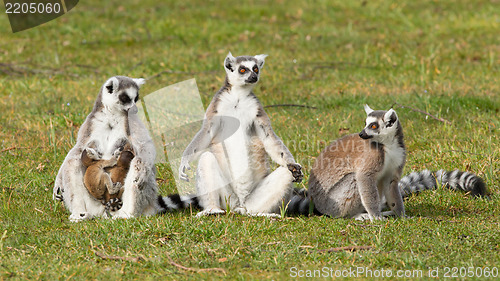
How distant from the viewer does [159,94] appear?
10086mm

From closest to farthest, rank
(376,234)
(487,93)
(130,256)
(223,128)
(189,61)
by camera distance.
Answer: (130,256), (376,234), (223,128), (487,93), (189,61)

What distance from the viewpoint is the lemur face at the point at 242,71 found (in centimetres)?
574

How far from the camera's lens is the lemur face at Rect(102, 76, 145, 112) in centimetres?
545

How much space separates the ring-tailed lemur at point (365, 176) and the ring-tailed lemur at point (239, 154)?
42 centimetres

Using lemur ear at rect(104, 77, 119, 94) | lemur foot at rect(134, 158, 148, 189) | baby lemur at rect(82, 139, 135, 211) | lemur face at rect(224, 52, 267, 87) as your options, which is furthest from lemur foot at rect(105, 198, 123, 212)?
lemur face at rect(224, 52, 267, 87)

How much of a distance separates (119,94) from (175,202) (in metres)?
1.23

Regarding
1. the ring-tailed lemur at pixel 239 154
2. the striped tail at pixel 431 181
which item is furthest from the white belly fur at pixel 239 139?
the striped tail at pixel 431 181

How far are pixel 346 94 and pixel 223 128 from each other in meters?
4.45

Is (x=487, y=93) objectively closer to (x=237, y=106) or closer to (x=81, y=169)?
(x=237, y=106)

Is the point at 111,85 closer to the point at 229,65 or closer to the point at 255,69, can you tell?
the point at 229,65

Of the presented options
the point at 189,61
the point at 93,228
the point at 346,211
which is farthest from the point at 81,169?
the point at 189,61

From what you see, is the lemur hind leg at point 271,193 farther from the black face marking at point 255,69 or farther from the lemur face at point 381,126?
the black face marking at point 255,69

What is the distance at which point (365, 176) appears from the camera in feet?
18.6

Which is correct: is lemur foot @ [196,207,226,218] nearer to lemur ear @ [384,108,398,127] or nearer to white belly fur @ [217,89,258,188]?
white belly fur @ [217,89,258,188]
